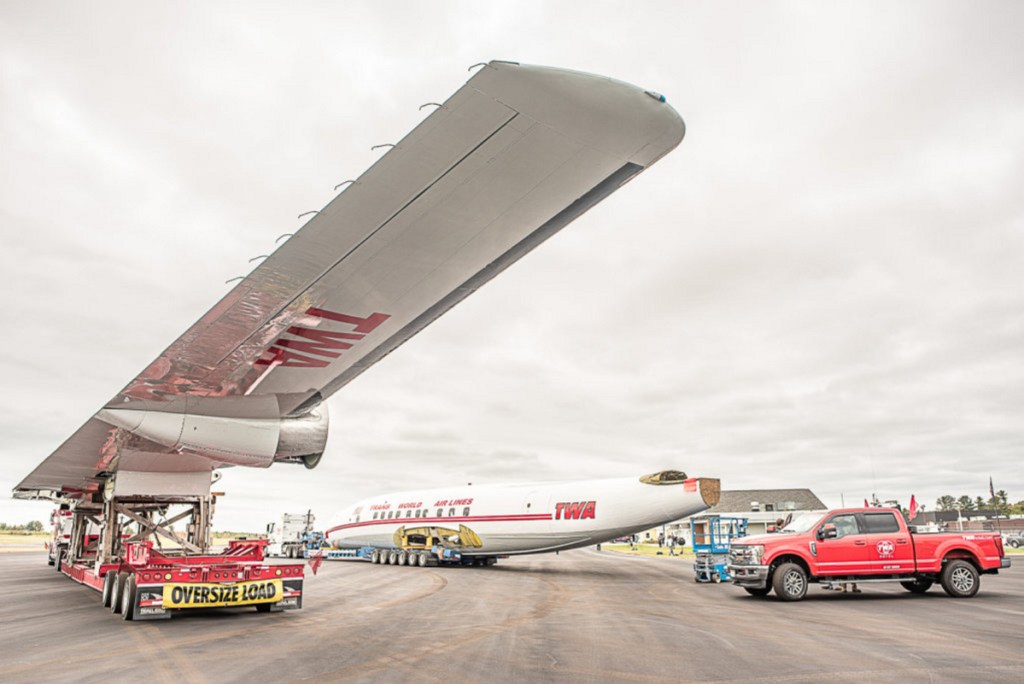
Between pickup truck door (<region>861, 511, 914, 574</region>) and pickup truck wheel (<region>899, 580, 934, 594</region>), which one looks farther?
pickup truck wheel (<region>899, 580, 934, 594</region>)

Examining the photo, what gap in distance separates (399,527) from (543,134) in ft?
101

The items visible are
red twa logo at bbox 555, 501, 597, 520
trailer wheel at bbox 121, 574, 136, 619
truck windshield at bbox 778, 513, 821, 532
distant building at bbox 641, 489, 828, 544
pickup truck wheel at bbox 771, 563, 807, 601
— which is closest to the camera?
trailer wheel at bbox 121, 574, 136, 619

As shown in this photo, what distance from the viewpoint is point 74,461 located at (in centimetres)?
1234

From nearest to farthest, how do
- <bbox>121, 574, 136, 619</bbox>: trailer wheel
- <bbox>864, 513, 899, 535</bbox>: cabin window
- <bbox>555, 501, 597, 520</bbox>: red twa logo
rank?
<bbox>121, 574, 136, 619</bbox>: trailer wheel, <bbox>864, 513, 899, 535</bbox>: cabin window, <bbox>555, 501, 597, 520</bbox>: red twa logo

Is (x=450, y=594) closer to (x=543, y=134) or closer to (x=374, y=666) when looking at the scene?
(x=374, y=666)

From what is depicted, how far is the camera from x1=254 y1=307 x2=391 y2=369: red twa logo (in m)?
6.78

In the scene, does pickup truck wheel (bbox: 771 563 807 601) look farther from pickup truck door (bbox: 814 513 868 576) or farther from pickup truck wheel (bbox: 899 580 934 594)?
pickup truck wheel (bbox: 899 580 934 594)

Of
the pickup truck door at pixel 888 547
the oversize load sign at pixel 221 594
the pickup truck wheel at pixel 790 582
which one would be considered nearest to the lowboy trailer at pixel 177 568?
the oversize load sign at pixel 221 594

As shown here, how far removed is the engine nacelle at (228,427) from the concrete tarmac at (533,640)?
8.19 ft

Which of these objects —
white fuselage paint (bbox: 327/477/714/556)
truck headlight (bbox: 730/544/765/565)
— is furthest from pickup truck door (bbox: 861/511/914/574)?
white fuselage paint (bbox: 327/477/714/556)

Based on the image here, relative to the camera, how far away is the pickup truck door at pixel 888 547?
14.1 metres

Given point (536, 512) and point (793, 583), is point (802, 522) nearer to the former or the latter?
point (793, 583)

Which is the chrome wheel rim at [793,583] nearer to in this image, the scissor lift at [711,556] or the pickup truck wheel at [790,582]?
the pickup truck wheel at [790,582]

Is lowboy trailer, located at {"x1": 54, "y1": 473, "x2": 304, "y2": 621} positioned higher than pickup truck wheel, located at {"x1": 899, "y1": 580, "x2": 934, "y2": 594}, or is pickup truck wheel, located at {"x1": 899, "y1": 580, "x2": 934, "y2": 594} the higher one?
lowboy trailer, located at {"x1": 54, "y1": 473, "x2": 304, "y2": 621}
